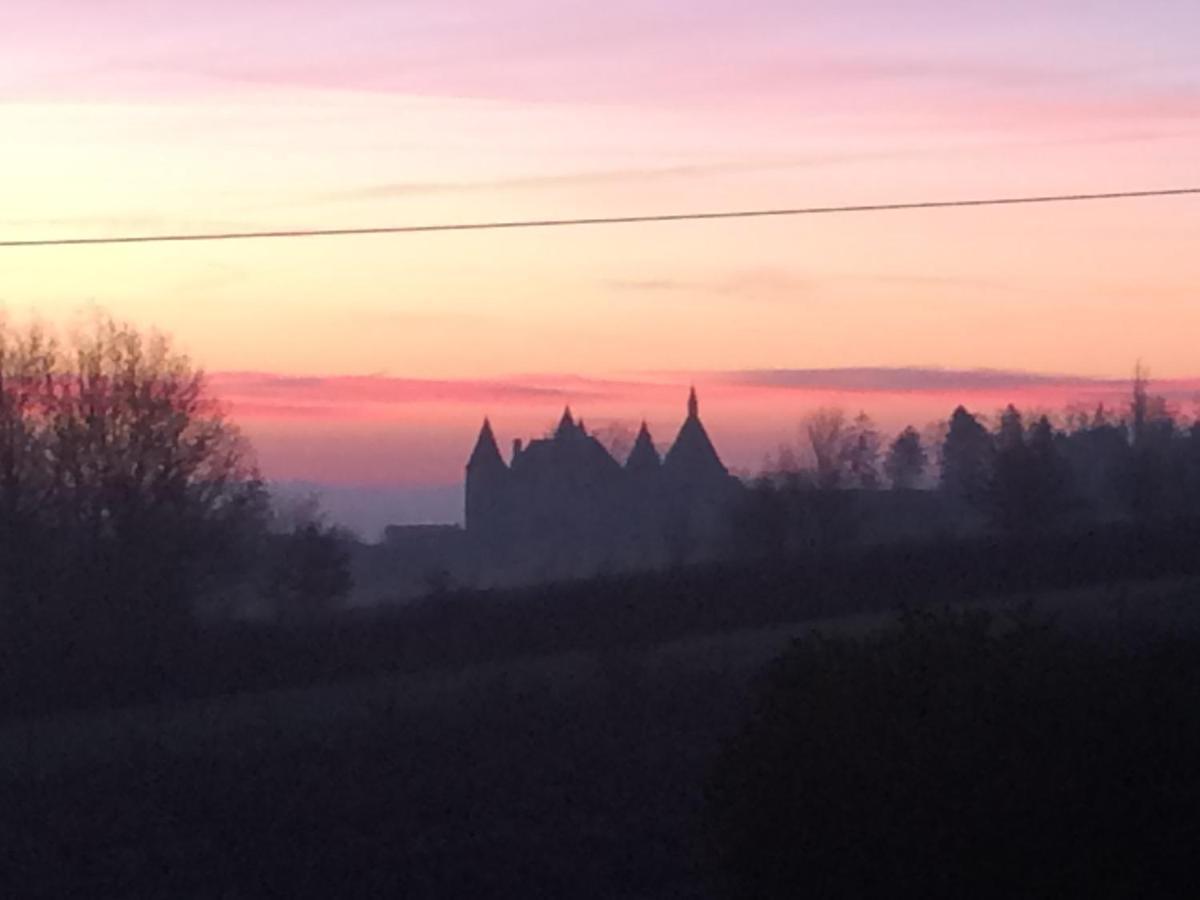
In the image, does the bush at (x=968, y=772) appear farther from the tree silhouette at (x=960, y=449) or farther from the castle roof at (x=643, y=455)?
the castle roof at (x=643, y=455)

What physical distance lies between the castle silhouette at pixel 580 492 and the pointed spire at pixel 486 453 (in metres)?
0.08

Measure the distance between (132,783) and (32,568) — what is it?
760 inches

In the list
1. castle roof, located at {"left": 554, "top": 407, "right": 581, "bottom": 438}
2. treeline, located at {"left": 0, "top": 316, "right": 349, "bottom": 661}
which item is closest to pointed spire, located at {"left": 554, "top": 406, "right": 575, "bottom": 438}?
castle roof, located at {"left": 554, "top": 407, "right": 581, "bottom": 438}

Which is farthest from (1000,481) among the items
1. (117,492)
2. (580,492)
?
(580,492)

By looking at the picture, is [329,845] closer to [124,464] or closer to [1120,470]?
[124,464]

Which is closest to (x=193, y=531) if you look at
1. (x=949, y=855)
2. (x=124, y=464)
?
(x=124, y=464)

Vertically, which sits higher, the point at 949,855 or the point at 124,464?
the point at 124,464

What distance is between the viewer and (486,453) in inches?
6417

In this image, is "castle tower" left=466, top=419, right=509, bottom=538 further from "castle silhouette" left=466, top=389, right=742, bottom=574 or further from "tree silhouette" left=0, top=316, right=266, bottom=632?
"tree silhouette" left=0, top=316, right=266, bottom=632

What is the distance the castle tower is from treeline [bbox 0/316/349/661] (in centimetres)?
9874

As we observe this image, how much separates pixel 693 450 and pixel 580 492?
11744 millimetres

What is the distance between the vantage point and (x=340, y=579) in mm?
56812

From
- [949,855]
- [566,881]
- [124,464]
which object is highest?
[124,464]

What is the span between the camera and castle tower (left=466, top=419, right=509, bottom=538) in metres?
157
